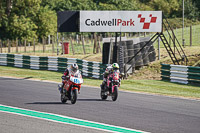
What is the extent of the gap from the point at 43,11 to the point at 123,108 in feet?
162

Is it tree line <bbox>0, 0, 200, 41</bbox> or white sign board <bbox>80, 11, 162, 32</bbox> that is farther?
tree line <bbox>0, 0, 200, 41</bbox>

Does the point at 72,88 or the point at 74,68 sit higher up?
the point at 74,68

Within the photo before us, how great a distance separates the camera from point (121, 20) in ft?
93.4

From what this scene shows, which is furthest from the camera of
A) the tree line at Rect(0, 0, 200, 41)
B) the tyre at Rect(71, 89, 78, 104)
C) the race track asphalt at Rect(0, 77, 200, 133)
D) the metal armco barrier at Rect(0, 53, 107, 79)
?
the tree line at Rect(0, 0, 200, 41)

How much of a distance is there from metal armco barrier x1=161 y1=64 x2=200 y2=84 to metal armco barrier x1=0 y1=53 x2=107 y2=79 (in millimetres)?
4005

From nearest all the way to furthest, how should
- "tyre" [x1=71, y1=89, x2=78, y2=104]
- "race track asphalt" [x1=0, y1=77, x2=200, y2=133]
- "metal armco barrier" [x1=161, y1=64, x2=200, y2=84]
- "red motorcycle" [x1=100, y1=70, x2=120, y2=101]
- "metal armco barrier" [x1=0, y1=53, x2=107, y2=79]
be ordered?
"race track asphalt" [x1=0, y1=77, x2=200, y2=133] → "tyre" [x1=71, y1=89, x2=78, y2=104] → "red motorcycle" [x1=100, y1=70, x2=120, y2=101] → "metal armco barrier" [x1=161, y1=64, x2=200, y2=84] → "metal armco barrier" [x1=0, y1=53, x2=107, y2=79]

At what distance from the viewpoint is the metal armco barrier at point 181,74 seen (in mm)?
24659

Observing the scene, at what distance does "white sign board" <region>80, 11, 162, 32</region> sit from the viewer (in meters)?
28.4

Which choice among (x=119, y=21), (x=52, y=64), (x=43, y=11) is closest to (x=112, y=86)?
(x=119, y=21)

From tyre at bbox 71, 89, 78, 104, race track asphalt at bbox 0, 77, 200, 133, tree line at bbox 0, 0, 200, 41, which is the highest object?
tree line at bbox 0, 0, 200, 41

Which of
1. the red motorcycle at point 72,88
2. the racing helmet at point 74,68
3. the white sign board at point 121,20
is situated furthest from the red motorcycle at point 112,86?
the white sign board at point 121,20

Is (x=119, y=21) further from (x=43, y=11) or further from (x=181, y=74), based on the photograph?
(x=43, y=11)

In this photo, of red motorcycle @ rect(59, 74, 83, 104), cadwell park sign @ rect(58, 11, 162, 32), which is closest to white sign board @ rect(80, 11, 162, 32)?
cadwell park sign @ rect(58, 11, 162, 32)

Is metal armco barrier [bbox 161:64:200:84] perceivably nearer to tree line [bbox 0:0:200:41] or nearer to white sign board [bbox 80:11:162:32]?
white sign board [bbox 80:11:162:32]
